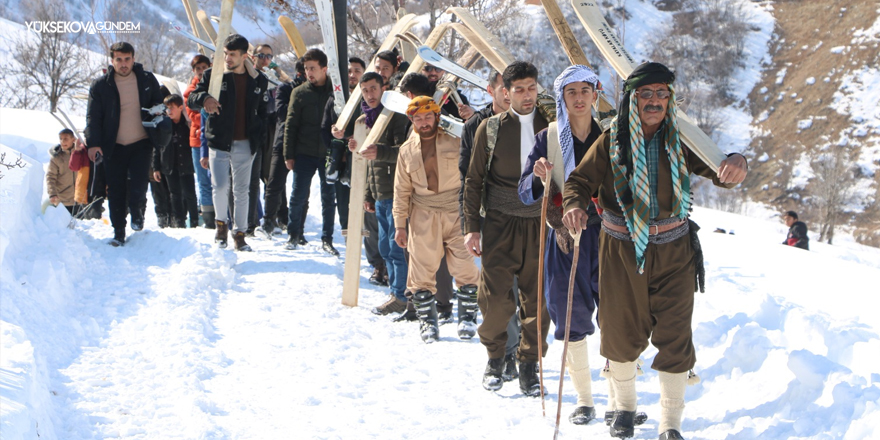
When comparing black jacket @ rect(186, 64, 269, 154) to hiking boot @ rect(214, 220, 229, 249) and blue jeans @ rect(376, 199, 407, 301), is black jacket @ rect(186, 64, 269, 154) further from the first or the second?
blue jeans @ rect(376, 199, 407, 301)

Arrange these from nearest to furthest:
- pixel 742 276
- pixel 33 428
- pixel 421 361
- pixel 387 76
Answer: pixel 33 428, pixel 421 361, pixel 387 76, pixel 742 276

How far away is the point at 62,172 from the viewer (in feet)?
32.3

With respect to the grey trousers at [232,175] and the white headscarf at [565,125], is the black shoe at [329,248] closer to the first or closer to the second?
the grey trousers at [232,175]

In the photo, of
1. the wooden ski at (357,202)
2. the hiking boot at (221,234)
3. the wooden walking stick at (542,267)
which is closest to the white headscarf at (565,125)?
the wooden walking stick at (542,267)

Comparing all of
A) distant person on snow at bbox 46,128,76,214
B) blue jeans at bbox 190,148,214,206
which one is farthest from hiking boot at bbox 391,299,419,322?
distant person on snow at bbox 46,128,76,214

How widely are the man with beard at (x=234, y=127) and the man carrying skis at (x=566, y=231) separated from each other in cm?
405

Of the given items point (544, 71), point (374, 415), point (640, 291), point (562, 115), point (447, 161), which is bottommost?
point (374, 415)

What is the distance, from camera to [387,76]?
22.2 feet

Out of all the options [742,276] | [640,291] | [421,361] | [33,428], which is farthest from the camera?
[742,276]

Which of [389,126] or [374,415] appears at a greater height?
[389,126]

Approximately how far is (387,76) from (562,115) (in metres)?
3.27

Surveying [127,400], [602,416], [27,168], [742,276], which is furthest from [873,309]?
[27,168]

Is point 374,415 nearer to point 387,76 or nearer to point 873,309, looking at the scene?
point 387,76

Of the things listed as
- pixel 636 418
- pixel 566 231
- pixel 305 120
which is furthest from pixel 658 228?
pixel 305 120
